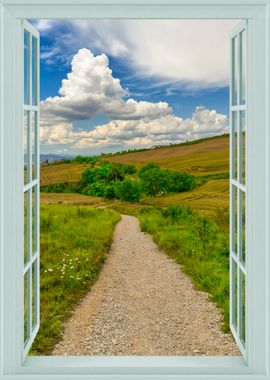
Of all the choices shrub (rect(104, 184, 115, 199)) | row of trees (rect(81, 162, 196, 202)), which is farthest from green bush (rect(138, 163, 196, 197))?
shrub (rect(104, 184, 115, 199))

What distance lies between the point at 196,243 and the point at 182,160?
5.32m

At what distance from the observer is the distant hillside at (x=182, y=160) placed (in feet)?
37.0

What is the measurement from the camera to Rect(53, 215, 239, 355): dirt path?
3820mm

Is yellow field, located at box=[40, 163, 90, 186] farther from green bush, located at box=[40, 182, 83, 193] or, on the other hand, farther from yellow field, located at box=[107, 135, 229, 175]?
yellow field, located at box=[107, 135, 229, 175]

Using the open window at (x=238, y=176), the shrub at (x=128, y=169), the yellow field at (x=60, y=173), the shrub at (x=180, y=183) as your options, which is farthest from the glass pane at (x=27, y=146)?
the shrub at (x=128, y=169)

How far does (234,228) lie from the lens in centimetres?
247

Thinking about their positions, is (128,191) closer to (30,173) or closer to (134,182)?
(134,182)

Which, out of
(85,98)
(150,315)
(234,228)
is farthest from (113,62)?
(234,228)

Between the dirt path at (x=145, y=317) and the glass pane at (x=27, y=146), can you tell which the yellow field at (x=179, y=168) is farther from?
the glass pane at (x=27, y=146)

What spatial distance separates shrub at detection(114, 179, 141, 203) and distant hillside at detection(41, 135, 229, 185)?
20.9 inches

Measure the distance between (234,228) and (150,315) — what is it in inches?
99.3

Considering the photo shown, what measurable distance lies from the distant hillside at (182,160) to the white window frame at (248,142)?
30.5 ft

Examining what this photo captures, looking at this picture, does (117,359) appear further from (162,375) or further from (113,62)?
(113,62)

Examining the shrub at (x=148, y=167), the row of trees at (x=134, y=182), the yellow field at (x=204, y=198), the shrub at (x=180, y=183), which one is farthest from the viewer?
the shrub at (x=148, y=167)
